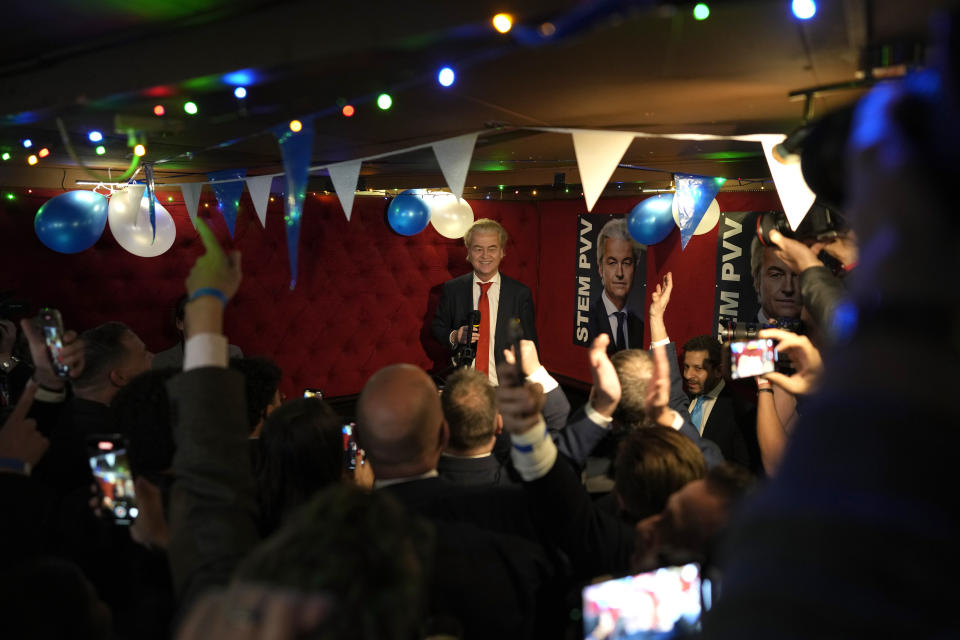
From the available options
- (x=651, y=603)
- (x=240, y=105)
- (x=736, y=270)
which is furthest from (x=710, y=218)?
(x=651, y=603)

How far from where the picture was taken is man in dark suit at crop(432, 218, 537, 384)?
14.0ft

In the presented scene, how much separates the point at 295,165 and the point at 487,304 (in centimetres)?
236

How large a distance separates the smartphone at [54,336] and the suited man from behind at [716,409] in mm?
2340

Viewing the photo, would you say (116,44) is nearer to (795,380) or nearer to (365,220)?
(795,380)

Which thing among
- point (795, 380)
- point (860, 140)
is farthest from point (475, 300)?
point (860, 140)

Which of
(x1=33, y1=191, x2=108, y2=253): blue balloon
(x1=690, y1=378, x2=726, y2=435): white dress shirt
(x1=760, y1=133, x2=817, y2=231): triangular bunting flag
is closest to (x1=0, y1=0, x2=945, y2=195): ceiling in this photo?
(x1=760, y1=133, x2=817, y2=231): triangular bunting flag

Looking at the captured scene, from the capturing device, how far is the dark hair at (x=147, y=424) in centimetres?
Answer: 143

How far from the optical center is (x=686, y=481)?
4.44 feet

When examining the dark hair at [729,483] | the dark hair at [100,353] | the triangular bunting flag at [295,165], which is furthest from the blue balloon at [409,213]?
the dark hair at [729,483]

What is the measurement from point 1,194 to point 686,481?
3591 millimetres

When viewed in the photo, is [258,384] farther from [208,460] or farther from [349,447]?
[208,460]

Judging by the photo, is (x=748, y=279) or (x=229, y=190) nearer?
(x=229, y=190)

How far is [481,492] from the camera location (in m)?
1.40

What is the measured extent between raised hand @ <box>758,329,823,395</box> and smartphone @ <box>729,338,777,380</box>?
0.10 feet
